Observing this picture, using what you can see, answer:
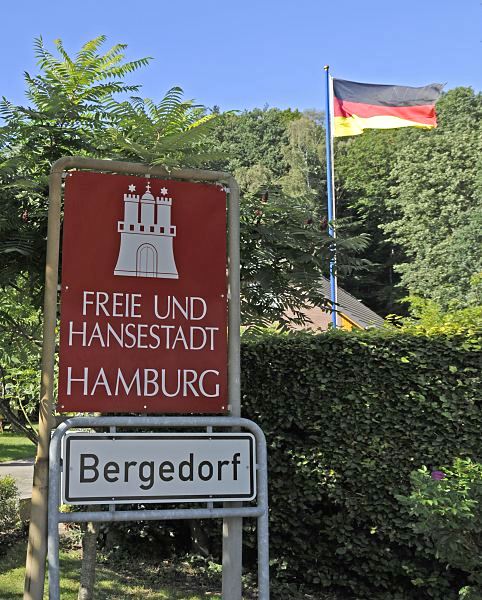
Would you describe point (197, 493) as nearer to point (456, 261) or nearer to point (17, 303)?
point (17, 303)

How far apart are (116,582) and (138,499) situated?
3.75 meters

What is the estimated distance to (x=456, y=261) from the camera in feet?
95.9

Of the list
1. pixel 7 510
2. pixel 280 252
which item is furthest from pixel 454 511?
pixel 7 510

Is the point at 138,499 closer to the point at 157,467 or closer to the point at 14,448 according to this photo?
the point at 157,467

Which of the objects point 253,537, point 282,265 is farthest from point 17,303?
point 253,537

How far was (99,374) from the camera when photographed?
9.68 feet

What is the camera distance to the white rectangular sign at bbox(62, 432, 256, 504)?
8.96 ft

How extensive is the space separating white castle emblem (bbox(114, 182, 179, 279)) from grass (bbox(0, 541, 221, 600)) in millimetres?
3645

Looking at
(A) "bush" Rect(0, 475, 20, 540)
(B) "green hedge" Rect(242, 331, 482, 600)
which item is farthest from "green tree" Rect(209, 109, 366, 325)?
(A) "bush" Rect(0, 475, 20, 540)

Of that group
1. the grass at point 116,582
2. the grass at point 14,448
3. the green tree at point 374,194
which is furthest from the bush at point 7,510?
the green tree at point 374,194

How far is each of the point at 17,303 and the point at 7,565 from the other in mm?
2965

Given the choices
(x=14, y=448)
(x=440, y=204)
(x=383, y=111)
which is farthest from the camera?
(x=440, y=204)

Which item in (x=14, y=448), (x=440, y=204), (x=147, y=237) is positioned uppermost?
(x=440, y=204)

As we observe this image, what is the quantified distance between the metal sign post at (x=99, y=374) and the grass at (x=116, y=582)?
2.86 meters
